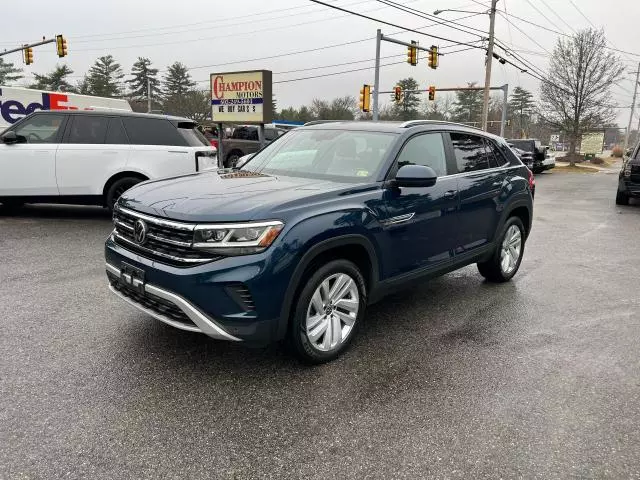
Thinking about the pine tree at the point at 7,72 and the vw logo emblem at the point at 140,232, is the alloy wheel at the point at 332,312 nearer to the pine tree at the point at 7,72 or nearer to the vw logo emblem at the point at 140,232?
the vw logo emblem at the point at 140,232

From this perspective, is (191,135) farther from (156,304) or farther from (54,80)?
(54,80)

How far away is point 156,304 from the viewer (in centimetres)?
332

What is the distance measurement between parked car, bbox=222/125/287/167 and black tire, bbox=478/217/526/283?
1517 cm

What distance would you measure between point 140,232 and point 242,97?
911cm

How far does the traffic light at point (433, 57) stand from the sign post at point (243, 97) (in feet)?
52.4

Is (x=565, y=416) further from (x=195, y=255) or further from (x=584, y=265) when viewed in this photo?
(x=584, y=265)

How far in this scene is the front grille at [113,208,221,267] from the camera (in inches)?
123

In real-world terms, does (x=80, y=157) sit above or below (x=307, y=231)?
above

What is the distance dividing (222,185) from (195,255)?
0.79 metres

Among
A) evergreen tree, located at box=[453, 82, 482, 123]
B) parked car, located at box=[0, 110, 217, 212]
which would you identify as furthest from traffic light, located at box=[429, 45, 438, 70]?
evergreen tree, located at box=[453, 82, 482, 123]

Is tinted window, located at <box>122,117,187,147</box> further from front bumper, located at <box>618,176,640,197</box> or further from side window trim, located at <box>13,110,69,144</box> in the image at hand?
front bumper, located at <box>618,176,640,197</box>

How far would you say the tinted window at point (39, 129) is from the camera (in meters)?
8.30

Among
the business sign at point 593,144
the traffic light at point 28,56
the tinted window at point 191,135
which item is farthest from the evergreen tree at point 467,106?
the tinted window at point 191,135

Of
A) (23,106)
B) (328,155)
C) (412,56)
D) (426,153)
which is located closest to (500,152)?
(426,153)
